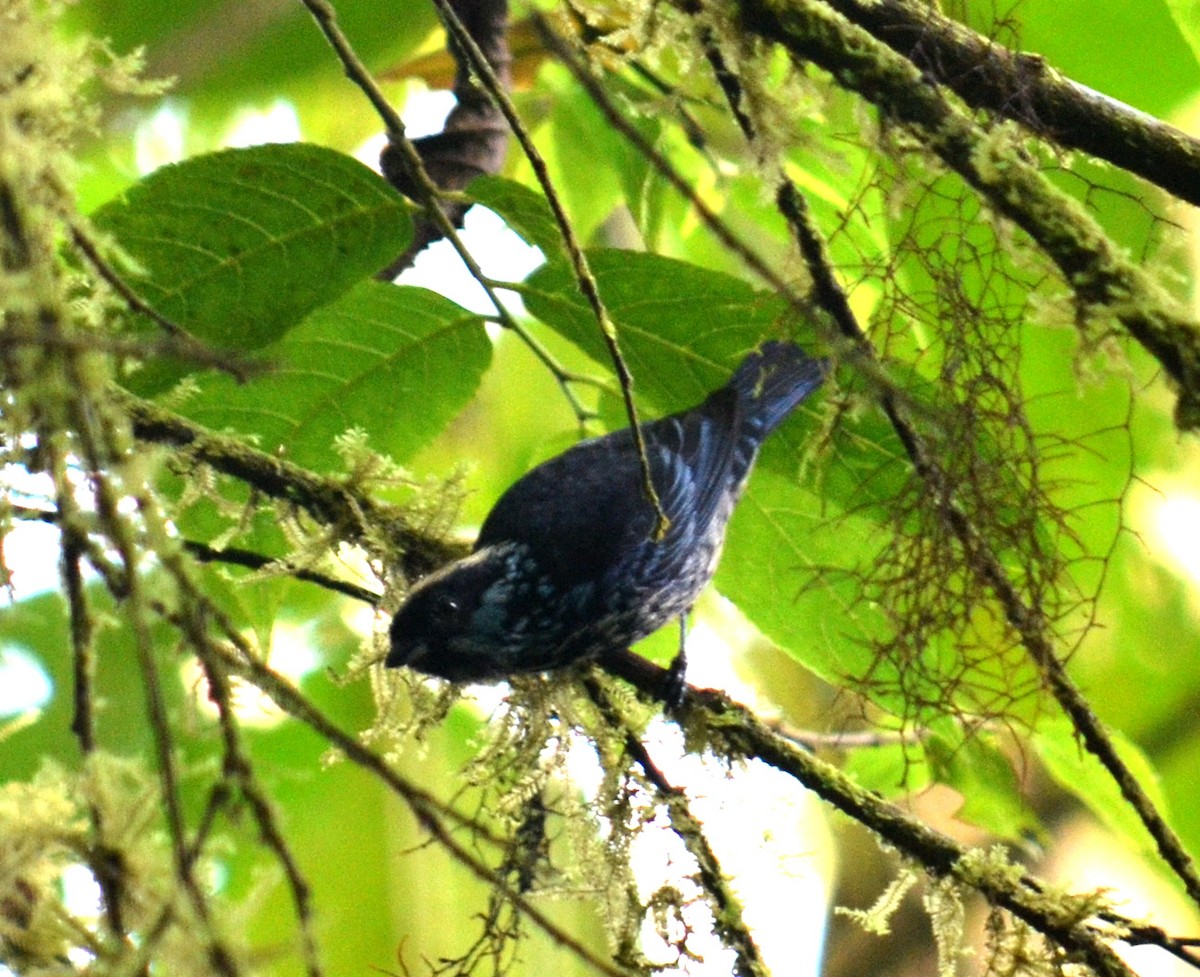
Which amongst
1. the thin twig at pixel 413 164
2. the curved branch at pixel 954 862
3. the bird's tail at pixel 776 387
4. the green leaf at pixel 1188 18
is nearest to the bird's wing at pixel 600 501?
the bird's tail at pixel 776 387

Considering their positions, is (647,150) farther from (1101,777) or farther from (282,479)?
(1101,777)

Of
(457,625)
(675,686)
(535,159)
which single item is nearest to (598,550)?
(457,625)

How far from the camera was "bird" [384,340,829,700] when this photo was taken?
2.53 m

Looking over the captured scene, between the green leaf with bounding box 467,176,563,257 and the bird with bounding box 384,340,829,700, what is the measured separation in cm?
39

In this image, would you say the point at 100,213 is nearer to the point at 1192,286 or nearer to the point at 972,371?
the point at 972,371

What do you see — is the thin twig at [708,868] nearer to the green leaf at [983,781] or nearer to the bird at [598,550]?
the bird at [598,550]

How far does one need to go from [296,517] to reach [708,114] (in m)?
1.64

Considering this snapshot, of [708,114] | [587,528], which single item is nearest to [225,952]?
[587,528]

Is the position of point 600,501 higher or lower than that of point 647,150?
higher

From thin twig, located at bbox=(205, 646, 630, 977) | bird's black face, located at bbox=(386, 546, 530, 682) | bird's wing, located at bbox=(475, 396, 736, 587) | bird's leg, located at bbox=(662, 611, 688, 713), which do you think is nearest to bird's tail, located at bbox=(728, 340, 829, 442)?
bird's wing, located at bbox=(475, 396, 736, 587)

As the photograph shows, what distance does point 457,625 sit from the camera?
247 cm

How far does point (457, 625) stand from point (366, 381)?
0.43 m

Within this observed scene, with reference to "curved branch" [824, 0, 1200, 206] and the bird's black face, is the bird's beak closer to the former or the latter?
the bird's black face

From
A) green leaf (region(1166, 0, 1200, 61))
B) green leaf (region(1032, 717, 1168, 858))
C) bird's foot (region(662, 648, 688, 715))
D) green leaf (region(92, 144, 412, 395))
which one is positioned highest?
green leaf (region(92, 144, 412, 395))
